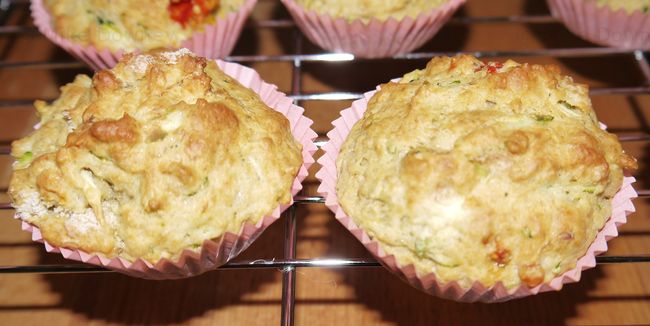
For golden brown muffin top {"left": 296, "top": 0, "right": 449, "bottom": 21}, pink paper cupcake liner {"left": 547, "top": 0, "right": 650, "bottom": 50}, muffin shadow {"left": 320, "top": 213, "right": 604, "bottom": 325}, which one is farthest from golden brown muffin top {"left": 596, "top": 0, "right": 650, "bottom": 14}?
muffin shadow {"left": 320, "top": 213, "right": 604, "bottom": 325}

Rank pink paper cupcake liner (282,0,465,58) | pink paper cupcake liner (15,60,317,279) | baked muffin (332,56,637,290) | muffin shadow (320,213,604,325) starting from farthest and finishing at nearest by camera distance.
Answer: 1. pink paper cupcake liner (282,0,465,58)
2. muffin shadow (320,213,604,325)
3. pink paper cupcake liner (15,60,317,279)
4. baked muffin (332,56,637,290)

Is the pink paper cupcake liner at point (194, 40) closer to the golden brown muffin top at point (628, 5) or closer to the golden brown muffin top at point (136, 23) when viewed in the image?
the golden brown muffin top at point (136, 23)

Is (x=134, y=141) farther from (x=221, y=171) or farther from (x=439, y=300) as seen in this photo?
(x=439, y=300)

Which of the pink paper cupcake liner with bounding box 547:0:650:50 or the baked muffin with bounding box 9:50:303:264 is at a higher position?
the pink paper cupcake liner with bounding box 547:0:650:50

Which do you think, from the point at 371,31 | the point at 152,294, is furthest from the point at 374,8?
the point at 152,294

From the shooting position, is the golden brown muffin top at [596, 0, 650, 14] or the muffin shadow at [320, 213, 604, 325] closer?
the muffin shadow at [320, 213, 604, 325]

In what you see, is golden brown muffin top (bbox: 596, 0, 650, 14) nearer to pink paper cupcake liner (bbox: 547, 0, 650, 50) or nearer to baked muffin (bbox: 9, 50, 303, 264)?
pink paper cupcake liner (bbox: 547, 0, 650, 50)

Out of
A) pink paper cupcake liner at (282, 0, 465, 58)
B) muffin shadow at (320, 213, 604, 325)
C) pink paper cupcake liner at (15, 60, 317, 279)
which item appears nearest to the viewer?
pink paper cupcake liner at (15, 60, 317, 279)
